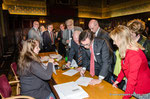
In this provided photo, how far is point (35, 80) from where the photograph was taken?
162 centimetres

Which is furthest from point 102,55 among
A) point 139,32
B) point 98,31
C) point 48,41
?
point 48,41

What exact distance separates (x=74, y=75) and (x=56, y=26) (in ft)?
35.0

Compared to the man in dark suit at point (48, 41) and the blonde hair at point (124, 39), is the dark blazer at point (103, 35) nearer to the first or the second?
the blonde hair at point (124, 39)

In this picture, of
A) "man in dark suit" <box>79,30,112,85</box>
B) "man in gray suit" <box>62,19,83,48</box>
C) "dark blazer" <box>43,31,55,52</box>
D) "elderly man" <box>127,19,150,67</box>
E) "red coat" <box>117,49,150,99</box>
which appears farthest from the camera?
"dark blazer" <box>43,31,55,52</box>

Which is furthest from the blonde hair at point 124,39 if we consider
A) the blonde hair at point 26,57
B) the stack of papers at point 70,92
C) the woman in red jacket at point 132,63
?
the blonde hair at point 26,57

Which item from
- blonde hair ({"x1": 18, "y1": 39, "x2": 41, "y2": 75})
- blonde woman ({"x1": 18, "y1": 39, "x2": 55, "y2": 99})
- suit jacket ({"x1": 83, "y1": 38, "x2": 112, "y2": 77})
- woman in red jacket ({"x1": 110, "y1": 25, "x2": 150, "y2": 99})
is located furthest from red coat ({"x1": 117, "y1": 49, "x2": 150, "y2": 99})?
blonde hair ({"x1": 18, "y1": 39, "x2": 41, "y2": 75})

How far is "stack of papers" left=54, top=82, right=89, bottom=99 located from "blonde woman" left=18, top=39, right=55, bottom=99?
0.30m

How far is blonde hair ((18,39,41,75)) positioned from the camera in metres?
1.53

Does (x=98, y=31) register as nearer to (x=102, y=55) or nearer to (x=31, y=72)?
(x=102, y=55)

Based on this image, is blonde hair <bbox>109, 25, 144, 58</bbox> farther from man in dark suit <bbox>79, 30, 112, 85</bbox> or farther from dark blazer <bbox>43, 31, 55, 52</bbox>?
dark blazer <bbox>43, 31, 55, 52</bbox>

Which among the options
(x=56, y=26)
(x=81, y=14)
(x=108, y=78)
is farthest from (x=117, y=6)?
(x=108, y=78)

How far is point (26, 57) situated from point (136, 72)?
1.41 m

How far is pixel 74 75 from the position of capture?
1923mm

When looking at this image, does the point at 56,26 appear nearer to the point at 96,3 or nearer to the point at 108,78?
the point at 96,3
